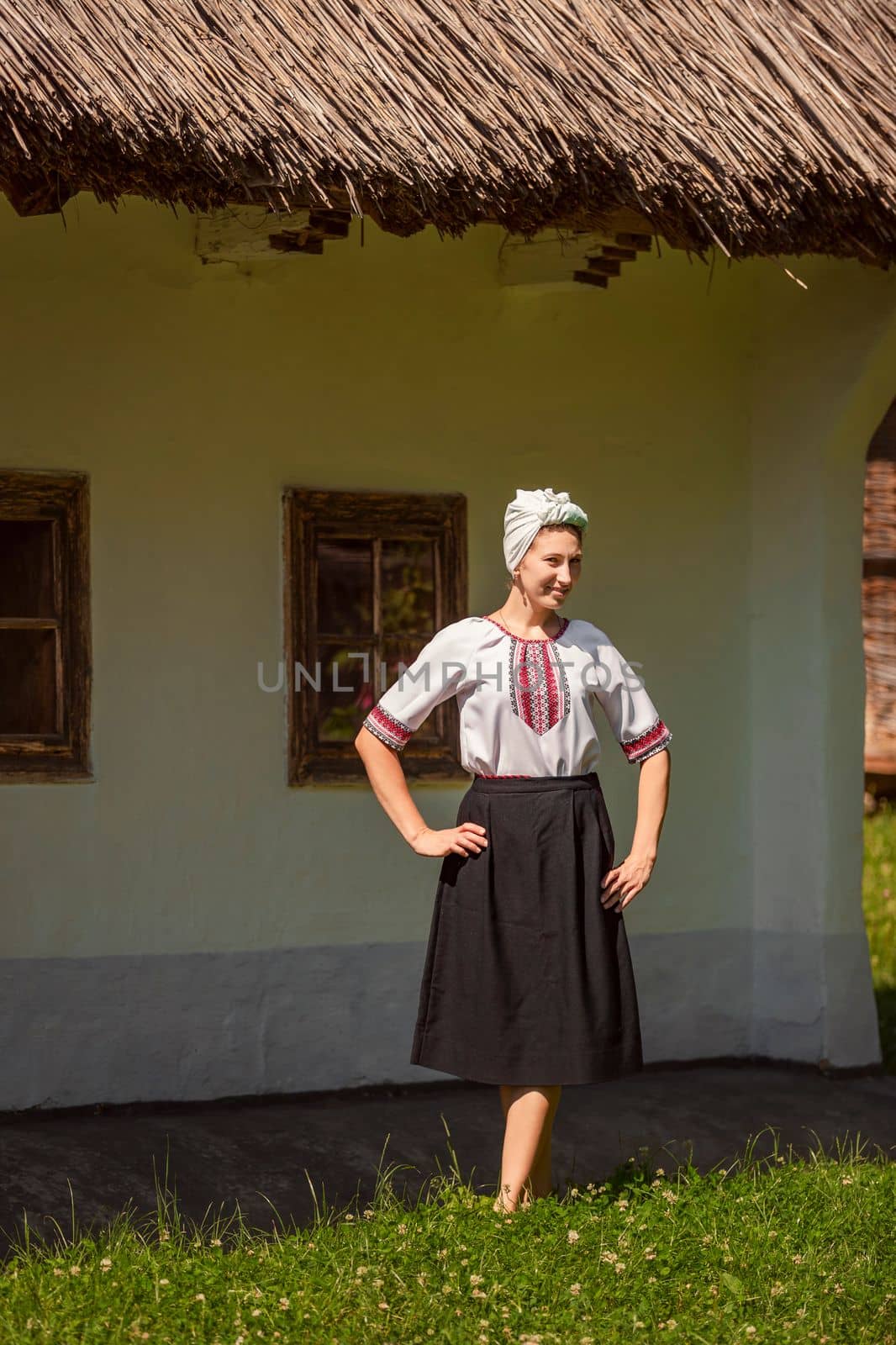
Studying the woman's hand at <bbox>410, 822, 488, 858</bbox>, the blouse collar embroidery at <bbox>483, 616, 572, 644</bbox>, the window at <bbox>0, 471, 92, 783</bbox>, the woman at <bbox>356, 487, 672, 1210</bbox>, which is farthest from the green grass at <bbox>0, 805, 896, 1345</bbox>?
the window at <bbox>0, 471, 92, 783</bbox>

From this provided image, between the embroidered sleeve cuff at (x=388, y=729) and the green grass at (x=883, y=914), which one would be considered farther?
the green grass at (x=883, y=914)

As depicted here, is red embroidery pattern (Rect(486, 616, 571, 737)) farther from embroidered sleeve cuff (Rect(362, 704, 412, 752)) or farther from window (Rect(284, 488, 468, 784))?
window (Rect(284, 488, 468, 784))

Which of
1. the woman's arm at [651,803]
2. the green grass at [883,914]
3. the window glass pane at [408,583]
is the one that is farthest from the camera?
the green grass at [883,914]

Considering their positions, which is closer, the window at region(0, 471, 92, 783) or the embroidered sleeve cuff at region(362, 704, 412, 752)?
the embroidered sleeve cuff at region(362, 704, 412, 752)

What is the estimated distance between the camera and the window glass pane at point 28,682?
17.2 feet

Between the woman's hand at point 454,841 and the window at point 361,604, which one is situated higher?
the window at point 361,604

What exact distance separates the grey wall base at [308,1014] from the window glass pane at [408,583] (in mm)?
1112

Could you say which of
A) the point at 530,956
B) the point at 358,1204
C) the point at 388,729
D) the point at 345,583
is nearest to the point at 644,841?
the point at 530,956

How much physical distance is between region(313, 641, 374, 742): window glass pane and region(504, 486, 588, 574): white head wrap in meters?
1.63

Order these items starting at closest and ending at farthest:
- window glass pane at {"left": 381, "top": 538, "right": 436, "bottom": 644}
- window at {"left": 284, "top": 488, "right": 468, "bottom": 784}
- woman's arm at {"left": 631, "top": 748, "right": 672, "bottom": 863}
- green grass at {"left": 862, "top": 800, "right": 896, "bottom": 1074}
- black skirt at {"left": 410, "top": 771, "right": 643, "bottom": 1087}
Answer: black skirt at {"left": 410, "top": 771, "right": 643, "bottom": 1087} < woman's arm at {"left": 631, "top": 748, "right": 672, "bottom": 863} < window at {"left": 284, "top": 488, "right": 468, "bottom": 784} < window glass pane at {"left": 381, "top": 538, "right": 436, "bottom": 644} < green grass at {"left": 862, "top": 800, "right": 896, "bottom": 1074}

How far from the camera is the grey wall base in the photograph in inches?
202

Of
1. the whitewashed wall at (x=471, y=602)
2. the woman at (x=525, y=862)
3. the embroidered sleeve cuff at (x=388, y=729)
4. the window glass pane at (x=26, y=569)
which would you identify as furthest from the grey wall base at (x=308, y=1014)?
the embroidered sleeve cuff at (x=388, y=729)

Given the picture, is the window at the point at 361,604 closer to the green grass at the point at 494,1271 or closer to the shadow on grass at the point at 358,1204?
the shadow on grass at the point at 358,1204

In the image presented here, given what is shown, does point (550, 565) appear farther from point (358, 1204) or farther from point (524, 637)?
point (358, 1204)
